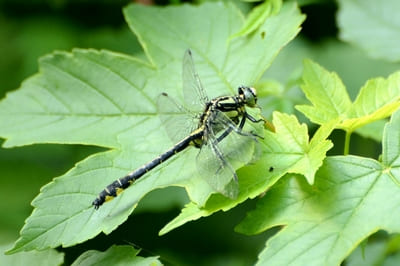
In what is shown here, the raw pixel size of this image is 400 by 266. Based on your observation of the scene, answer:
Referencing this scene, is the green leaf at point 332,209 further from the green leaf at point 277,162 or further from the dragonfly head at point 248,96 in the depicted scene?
the dragonfly head at point 248,96

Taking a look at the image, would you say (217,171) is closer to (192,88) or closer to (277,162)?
(277,162)

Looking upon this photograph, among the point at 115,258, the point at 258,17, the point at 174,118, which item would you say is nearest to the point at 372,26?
the point at 258,17

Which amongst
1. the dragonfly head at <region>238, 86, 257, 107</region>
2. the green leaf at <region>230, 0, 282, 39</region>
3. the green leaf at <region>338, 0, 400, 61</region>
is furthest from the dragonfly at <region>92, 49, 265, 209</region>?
the green leaf at <region>338, 0, 400, 61</region>

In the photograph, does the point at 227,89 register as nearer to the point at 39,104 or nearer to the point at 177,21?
the point at 177,21

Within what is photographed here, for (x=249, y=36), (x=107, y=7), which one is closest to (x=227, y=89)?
(x=249, y=36)

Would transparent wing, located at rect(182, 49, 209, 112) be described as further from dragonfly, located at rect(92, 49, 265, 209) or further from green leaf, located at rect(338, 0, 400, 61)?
green leaf, located at rect(338, 0, 400, 61)

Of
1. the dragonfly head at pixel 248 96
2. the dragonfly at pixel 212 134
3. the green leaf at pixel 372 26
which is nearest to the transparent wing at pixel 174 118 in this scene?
the dragonfly at pixel 212 134
